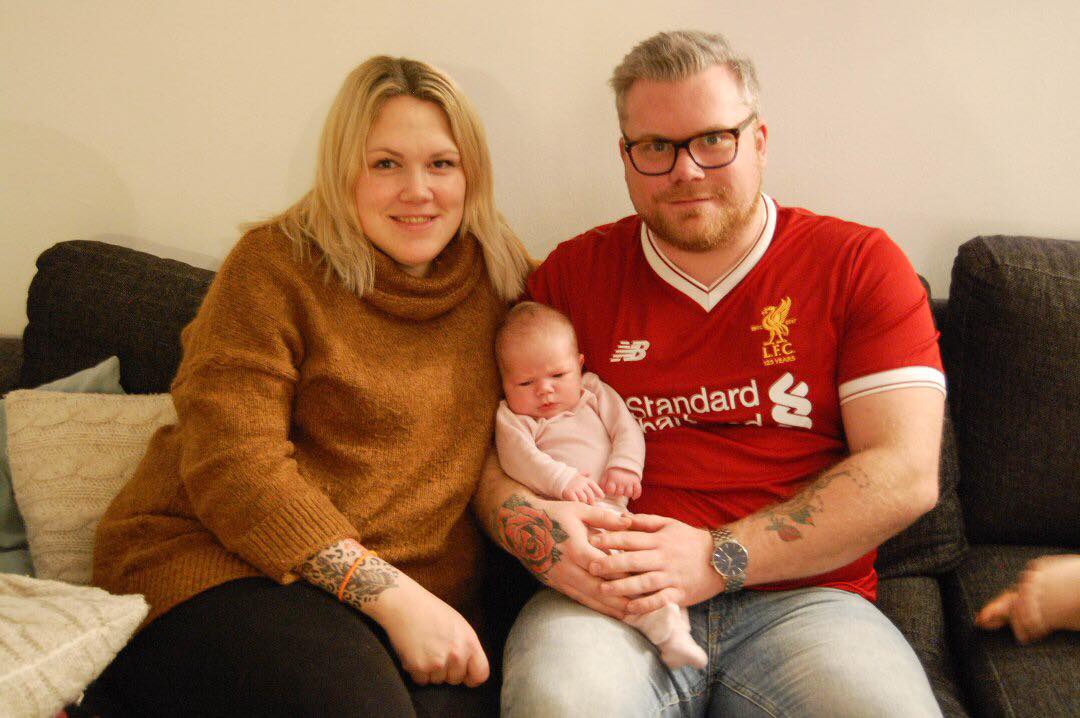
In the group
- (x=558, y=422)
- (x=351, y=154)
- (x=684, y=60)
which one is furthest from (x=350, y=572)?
(x=684, y=60)

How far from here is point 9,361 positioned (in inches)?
80.0

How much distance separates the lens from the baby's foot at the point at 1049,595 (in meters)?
1.28

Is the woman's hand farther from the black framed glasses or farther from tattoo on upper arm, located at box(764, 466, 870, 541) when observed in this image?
the black framed glasses

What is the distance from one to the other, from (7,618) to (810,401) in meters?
1.38

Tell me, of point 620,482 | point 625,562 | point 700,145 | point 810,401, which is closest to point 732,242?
point 700,145

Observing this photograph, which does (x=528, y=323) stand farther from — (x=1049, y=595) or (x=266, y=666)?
(x=1049, y=595)

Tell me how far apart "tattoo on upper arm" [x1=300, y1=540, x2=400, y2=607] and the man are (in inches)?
10.7

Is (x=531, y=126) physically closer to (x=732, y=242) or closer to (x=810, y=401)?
(x=732, y=242)

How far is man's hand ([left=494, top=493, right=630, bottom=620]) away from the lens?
1386mm

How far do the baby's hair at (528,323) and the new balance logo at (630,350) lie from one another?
9cm

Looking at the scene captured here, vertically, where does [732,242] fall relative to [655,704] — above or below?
above

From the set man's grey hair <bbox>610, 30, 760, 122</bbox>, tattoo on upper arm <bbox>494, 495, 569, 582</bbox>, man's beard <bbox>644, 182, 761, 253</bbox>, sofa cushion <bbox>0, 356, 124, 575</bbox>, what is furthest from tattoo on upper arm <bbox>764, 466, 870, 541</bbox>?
sofa cushion <bbox>0, 356, 124, 575</bbox>

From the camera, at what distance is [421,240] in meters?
1.56

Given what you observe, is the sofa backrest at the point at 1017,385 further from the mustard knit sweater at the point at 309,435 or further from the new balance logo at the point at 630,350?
the mustard knit sweater at the point at 309,435
